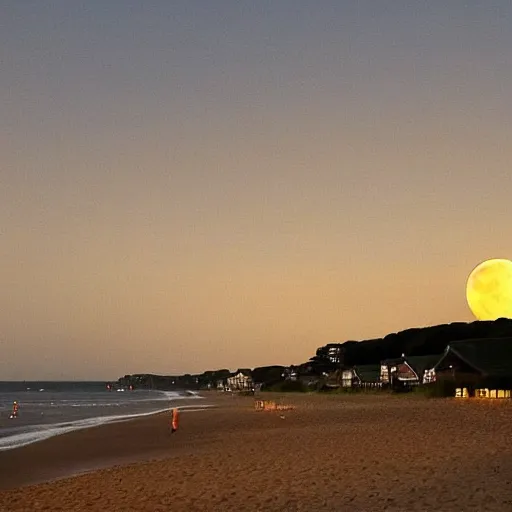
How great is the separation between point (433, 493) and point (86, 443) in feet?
83.3

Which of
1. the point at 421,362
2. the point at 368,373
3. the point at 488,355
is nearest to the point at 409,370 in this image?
the point at 421,362

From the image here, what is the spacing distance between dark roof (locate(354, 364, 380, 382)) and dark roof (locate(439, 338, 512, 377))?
46.5 metres

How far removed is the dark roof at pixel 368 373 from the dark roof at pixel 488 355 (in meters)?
46.5

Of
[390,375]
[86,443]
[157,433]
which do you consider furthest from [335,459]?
[390,375]

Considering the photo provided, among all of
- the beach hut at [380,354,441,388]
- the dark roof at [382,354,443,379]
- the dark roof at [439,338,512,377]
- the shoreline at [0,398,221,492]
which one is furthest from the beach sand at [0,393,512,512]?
the beach hut at [380,354,441,388]

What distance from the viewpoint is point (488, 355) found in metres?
66.0

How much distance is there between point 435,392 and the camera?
6353 centimetres

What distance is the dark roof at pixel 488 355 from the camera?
6272 cm

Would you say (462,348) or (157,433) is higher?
(462,348)

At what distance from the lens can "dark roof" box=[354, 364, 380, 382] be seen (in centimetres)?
11655

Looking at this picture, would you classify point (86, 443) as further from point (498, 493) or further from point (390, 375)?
point (390, 375)

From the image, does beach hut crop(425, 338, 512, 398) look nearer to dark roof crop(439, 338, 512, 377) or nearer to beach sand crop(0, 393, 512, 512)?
dark roof crop(439, 338, 512, 377)

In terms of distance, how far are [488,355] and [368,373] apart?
55.2 m

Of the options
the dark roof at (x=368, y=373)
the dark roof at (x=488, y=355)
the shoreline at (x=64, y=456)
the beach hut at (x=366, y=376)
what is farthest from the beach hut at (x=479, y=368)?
the dark roof at (x=368, y=373)
